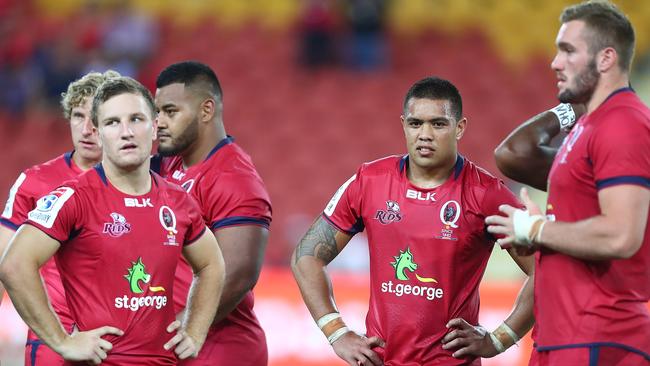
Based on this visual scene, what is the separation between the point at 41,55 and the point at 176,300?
11.3 meters

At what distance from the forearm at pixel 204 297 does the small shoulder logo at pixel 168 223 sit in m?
0.35

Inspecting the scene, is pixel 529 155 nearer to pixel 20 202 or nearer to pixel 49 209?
pixel 49 209

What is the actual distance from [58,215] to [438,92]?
6.80ft

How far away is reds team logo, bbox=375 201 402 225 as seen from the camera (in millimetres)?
5441

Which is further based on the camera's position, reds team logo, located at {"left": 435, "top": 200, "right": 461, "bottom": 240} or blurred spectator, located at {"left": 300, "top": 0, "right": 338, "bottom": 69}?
blurred spectator, located at {"left": 300, "top": 0, "right": 338, "bottom": 69}

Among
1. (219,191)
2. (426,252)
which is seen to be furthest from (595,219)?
(219,191)

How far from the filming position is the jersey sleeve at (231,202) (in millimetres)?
5949

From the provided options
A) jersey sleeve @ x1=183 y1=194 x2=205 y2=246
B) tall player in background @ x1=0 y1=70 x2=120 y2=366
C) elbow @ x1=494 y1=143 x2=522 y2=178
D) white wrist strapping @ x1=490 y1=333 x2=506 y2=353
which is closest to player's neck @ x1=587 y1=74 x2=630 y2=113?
elbow @ x1=494 y1=143 x2=522 y2=178

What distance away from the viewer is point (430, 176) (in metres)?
5.51

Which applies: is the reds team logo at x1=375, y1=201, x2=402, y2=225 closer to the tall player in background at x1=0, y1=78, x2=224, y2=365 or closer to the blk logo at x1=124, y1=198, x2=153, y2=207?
the tall player in background at x1=0, y1=78, x2=224, y2=365

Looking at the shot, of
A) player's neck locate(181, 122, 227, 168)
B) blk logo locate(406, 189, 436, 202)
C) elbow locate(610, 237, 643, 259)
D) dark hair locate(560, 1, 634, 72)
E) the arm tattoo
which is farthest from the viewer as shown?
player's neck locate(181, 122, 227, 168)

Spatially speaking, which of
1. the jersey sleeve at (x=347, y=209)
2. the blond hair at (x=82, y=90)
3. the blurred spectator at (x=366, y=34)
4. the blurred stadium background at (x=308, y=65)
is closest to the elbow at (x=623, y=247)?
the jersey sleeve at (x=347, y=209)

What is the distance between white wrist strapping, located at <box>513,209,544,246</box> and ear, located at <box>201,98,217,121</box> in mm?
2318

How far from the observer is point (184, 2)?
1844 centimetres
